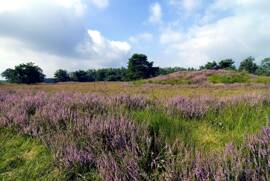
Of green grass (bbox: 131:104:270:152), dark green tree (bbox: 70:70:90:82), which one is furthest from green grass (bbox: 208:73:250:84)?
dark green tree (bbox: 70:70:90:82)

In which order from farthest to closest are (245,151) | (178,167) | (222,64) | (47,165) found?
(222,64) → (47,165) → (245,151) → (178,167)

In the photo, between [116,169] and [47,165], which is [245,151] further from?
[47,165]

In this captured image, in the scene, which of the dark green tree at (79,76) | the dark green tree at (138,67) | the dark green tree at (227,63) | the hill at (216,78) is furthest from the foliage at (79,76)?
the hill at (216,78)

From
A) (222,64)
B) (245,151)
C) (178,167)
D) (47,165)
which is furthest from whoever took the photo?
(222,64)

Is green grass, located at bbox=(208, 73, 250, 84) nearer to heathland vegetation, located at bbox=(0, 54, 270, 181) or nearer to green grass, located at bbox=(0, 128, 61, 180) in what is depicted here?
heathland vegetation, located at bbox=(0, 54, 270, 181)

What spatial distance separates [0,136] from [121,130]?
1.88 metres

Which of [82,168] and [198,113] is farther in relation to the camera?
[198,113]

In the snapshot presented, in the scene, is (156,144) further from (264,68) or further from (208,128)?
(264,68)

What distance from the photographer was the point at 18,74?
8688 cm

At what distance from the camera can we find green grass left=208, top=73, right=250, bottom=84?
32281mm

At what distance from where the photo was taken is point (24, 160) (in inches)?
117

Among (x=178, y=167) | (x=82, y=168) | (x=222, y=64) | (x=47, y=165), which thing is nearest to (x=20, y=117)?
(x=47, y=165)

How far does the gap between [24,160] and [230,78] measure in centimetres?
3276

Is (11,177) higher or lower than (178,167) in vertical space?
lower
